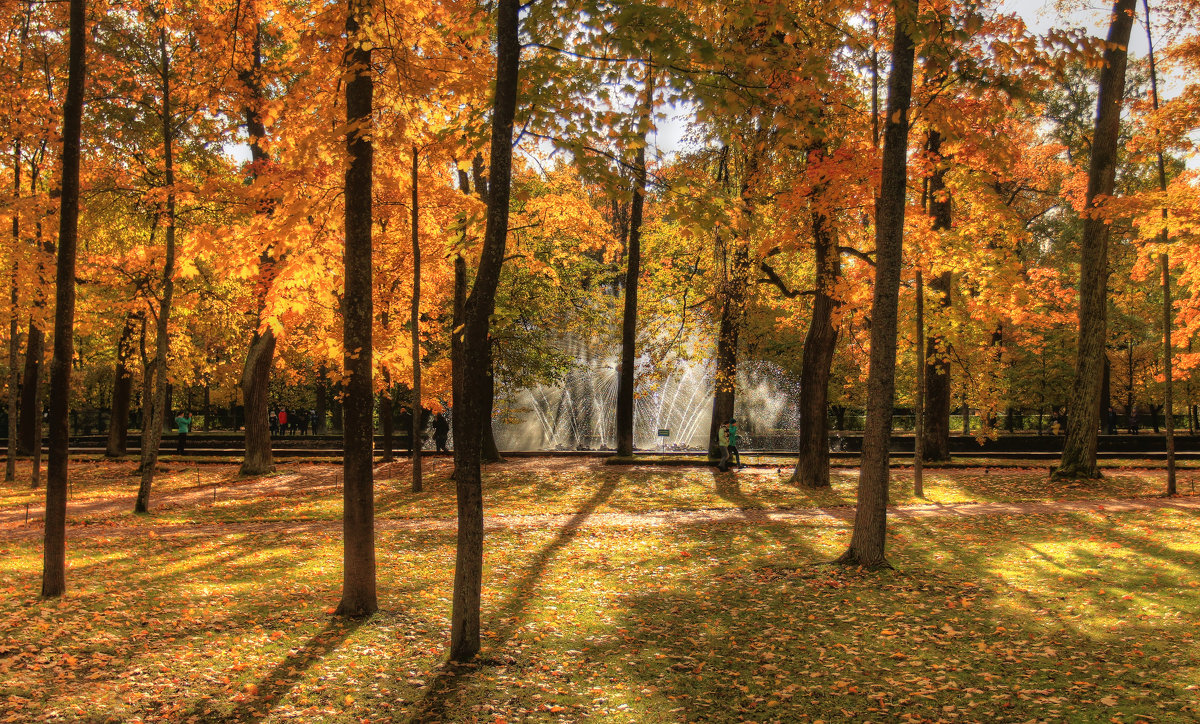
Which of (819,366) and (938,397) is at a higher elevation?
(819,366)

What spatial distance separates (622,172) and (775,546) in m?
6.52

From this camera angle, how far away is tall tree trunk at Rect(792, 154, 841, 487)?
1465 centimetres

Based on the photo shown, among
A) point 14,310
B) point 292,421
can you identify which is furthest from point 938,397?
point 292,421

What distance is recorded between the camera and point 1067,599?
24.8ft

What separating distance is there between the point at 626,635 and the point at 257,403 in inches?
577

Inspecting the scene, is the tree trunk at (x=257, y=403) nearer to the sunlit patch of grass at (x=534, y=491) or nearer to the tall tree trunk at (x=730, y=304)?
the sunlit patch of grass at (x=534, y=491)

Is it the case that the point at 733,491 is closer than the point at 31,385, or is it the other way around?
the point at 733,491

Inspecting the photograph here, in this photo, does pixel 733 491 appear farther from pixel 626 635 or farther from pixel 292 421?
pixel 292 421

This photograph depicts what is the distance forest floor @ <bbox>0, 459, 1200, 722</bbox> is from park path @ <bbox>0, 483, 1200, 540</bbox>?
9 centimetres

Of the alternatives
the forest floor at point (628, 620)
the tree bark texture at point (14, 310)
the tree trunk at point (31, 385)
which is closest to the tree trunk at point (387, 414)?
the forest floor at point (628, 620)

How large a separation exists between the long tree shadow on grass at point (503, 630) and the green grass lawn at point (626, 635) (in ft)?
0.08

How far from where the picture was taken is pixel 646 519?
12898 millimetres

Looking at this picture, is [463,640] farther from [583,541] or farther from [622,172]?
[583,541]

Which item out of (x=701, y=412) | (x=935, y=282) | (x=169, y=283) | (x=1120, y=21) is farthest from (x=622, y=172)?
(x=701, y=412)
